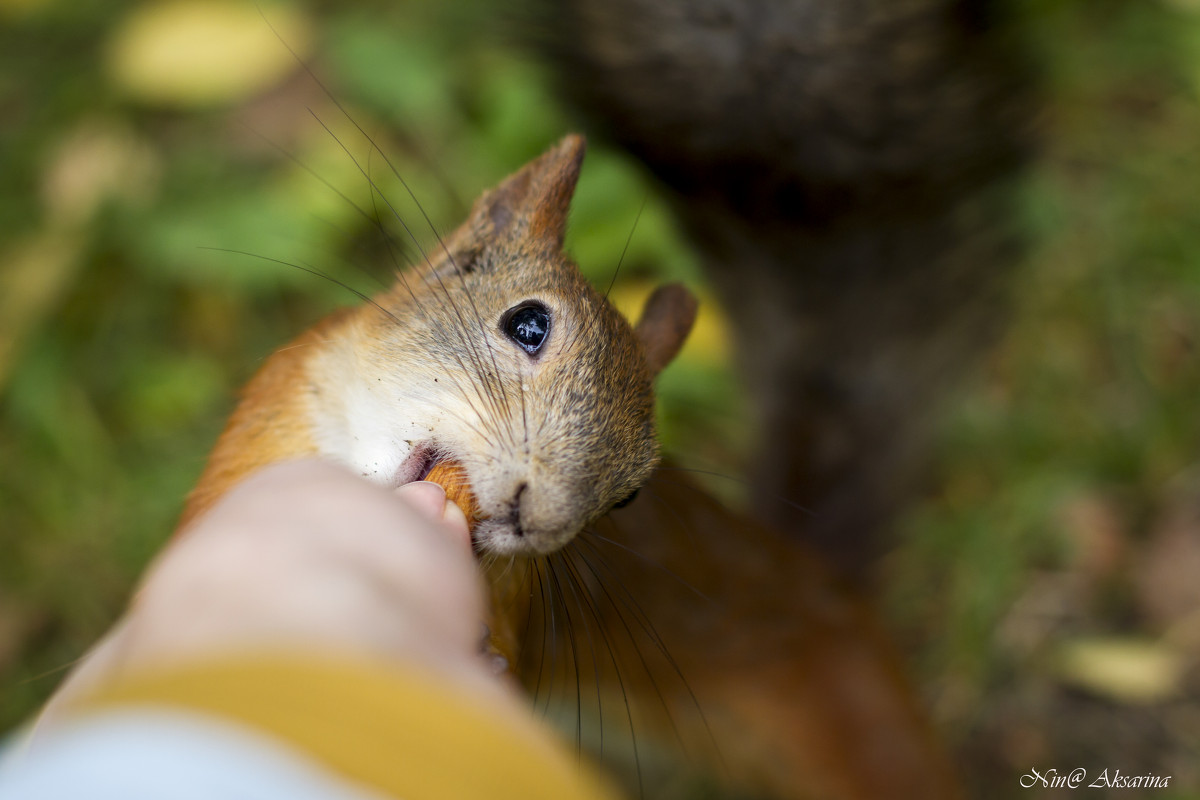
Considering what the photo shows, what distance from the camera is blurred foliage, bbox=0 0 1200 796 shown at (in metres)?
1.98

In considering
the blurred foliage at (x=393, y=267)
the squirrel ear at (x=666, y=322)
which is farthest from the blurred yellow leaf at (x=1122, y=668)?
the squirrel ear at (x=666, y=322)

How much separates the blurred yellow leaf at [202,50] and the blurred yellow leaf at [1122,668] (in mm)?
2141

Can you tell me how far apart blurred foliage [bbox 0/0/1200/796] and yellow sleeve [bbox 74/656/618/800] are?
142 centimetres

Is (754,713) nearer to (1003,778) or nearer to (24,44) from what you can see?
(1003,778)

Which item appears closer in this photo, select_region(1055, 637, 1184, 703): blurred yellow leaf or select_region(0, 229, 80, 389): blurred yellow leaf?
select_region(1055, 637, 1184, 703): blurred yellow leaf

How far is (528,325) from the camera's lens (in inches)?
37.3

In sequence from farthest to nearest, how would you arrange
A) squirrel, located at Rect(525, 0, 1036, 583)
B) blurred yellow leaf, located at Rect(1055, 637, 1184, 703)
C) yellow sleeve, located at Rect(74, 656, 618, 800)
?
blurred yellow leaf, located at Rect(1055, 637, 1184, 703) → squirrel, located at Rect(525, 0, 1036, 583) → yellow sleeve, located at Rect(74, 656, 618, 800)

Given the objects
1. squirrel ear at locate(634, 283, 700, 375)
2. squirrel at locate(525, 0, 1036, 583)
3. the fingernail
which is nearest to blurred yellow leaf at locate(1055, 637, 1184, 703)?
squirrel at locate(525, 0, 1036, 583)

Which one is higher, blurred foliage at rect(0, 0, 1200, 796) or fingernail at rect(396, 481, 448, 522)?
blurred foliage at rect(0, 0, 1200, 796)

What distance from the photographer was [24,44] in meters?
2.41

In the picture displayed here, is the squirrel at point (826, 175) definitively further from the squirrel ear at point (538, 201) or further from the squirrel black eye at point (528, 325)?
the squirrel black eye at point (528, 325)

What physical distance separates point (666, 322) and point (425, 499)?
17.5 inches

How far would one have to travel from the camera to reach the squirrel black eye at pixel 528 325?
94 cm

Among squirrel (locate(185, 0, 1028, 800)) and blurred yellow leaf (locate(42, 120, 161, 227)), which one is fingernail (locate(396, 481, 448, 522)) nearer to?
squirrel (locate(185, 0, 1028, 800))
